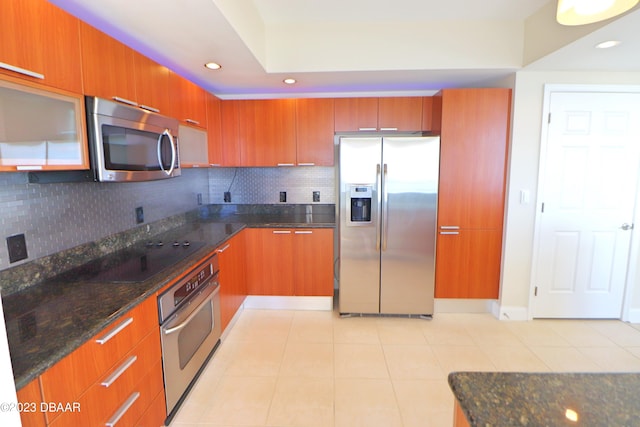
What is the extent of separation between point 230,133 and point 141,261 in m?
1.78

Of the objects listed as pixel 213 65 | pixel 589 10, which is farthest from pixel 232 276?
pixel 589 10

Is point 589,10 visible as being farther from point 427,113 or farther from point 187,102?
point 187,102

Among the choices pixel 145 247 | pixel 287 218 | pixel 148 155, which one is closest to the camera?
pixel 148 155

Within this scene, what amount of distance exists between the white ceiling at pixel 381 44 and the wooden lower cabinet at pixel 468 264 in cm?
147

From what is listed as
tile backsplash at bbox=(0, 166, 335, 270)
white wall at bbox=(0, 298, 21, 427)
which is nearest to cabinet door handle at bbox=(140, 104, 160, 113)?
tile backsplash at bbox=(0, 166, 335, 270)

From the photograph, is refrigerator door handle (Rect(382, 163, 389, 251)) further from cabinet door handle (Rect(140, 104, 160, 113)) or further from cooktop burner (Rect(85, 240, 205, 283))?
cabinet door handle (Rect(140, 104, 160, 113))

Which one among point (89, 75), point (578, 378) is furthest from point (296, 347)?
point (89, 75)

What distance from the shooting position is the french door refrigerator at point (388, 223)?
2.73 metres

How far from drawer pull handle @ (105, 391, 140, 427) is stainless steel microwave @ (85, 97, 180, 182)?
1017 mm

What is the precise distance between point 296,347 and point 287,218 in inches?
53.8

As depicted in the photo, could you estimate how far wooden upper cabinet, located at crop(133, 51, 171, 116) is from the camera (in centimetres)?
186

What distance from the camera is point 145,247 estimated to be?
85.7 inches

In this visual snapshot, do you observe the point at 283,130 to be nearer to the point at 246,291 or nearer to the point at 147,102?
the point at 147,102

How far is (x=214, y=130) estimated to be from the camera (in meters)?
3.05
